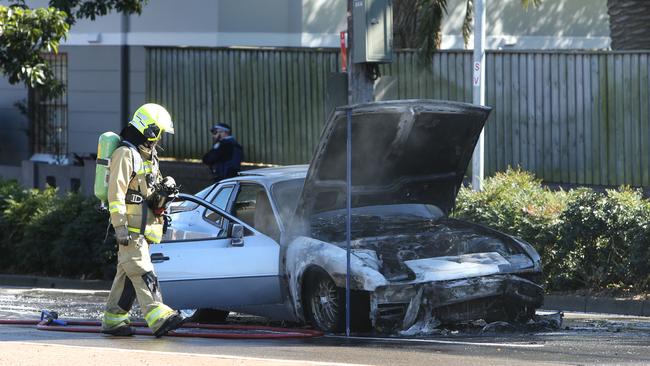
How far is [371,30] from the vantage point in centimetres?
1402

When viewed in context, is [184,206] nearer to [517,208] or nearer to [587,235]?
[517,208]

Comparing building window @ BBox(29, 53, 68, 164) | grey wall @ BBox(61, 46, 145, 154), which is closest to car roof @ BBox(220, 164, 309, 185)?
grey wall @ BBox(61, 46, 145, 154)

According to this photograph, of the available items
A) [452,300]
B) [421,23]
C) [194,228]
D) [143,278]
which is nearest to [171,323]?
[143,278]

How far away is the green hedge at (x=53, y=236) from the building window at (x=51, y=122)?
6425mm

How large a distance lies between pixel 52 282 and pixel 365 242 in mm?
7581

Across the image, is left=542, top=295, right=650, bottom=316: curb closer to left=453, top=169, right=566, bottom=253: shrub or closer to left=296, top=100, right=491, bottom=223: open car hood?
left=453, top=169, right=566, bottom=253: shrub

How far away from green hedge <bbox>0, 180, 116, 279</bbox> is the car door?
5046 millimetres

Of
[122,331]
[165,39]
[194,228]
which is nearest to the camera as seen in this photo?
[122,331]

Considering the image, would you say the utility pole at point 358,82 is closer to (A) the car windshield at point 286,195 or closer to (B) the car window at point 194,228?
(A) the car windshield at point 286,195

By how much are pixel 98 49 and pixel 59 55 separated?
1383mm

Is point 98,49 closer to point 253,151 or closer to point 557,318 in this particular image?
point 253,151

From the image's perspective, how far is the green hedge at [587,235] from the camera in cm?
1279

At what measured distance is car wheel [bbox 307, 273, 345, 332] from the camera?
10008 mm

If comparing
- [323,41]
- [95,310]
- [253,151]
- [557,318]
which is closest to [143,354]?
[557,318]
